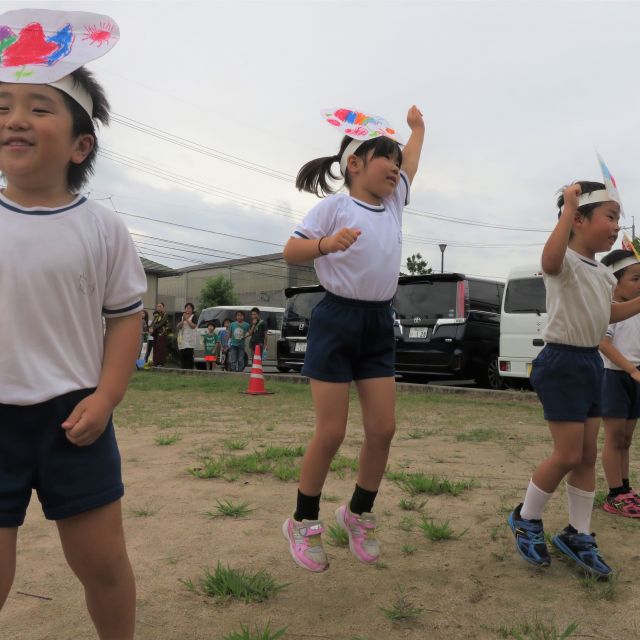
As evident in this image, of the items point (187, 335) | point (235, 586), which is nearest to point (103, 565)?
point (235, 586)

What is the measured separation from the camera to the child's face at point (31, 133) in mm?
1484

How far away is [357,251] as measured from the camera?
8.08 feet

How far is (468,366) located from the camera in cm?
966

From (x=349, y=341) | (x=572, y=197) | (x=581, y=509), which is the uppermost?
(x=572, y=197)

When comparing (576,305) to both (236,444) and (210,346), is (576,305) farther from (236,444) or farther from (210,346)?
(210,346)

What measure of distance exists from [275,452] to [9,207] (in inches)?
122

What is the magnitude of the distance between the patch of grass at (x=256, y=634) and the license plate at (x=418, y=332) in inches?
314

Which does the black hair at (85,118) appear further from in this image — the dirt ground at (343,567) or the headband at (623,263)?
the headband at (623,263)

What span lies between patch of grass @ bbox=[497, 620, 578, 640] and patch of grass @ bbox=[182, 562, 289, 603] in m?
0.76

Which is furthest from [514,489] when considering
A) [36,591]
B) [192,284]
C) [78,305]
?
[192,284]

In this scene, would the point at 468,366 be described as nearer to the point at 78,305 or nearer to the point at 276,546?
the point at 276,546

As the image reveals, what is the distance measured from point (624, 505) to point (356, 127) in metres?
2.29

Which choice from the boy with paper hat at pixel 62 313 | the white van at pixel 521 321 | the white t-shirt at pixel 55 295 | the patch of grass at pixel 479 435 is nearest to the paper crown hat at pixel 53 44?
the boy with paper hat at pixel 62 313

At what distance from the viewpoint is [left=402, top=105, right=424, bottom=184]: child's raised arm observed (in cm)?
290
